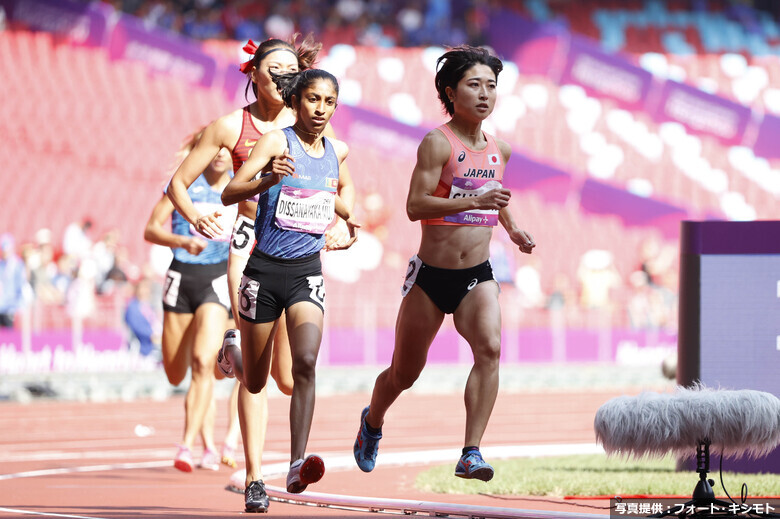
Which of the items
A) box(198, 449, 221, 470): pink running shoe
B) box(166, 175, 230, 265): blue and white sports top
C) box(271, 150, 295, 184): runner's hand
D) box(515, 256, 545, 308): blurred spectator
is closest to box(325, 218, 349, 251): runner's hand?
box(271, 150, 295, 184): runner's hand

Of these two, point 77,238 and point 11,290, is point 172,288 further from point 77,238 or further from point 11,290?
point 77,238

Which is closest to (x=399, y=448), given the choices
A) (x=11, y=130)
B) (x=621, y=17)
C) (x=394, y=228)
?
(x=394, y=228)

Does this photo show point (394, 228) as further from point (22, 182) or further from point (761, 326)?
point (761, 326)

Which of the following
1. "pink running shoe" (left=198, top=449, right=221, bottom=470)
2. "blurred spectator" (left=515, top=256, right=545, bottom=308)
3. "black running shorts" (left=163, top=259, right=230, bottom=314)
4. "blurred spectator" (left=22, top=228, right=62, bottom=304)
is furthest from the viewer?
"blurred spectator" (left=515, top=256, right=545, bottom=308)

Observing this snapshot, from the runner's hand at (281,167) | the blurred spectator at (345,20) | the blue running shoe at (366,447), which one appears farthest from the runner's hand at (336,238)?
the blurred spectator at (345,20)

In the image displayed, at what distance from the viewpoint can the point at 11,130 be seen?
24.2m

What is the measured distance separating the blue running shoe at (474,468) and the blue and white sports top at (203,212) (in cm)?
381

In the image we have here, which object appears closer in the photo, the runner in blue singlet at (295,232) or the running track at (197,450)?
the runner in blue singlet at (295,232)

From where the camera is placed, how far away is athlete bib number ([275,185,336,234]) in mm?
Result: 6848

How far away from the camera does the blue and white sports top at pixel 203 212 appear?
9875mm

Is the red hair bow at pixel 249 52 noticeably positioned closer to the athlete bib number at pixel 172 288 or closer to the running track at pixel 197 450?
the athlete bib number at pixel 172 288

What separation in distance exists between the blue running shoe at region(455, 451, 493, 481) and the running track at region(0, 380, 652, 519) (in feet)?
1.65

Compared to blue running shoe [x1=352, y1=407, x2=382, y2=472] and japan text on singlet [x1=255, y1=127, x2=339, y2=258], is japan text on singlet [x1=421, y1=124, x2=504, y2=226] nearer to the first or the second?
japan text on singlet [x1=255, y1=127, x2=339, y2=258]

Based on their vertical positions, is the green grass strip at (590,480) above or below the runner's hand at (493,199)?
below
